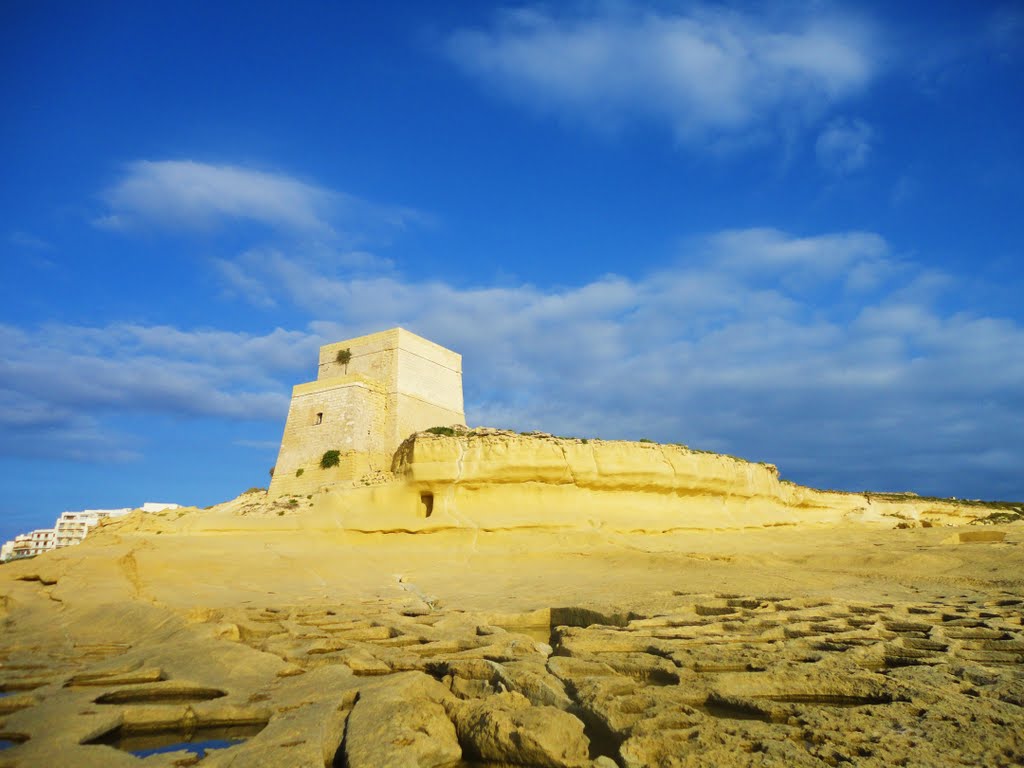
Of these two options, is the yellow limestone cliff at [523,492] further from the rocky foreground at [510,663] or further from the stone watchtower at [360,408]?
the stone watchtower at [360,408]

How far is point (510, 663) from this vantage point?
4.41m

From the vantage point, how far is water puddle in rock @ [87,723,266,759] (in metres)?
3.16

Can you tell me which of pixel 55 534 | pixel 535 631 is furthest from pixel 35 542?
pixel 535 631

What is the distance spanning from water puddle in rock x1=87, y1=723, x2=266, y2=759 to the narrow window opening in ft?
37.4

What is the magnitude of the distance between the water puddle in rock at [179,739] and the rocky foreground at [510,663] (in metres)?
0.02

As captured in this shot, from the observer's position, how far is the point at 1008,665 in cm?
442

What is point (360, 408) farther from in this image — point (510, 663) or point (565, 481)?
point (510, 663)

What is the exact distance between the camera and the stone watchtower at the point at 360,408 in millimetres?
23719

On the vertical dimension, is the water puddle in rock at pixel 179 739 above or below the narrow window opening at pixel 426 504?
below

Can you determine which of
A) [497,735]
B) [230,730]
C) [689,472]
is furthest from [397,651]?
[689,472]

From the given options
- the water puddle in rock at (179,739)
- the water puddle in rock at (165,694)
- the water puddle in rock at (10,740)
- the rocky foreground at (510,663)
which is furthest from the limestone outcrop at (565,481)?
the water puddle in rock at (10,740)

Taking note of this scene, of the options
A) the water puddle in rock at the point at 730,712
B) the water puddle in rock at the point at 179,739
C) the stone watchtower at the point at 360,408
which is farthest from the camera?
the stone watchtower at the point at 360,408

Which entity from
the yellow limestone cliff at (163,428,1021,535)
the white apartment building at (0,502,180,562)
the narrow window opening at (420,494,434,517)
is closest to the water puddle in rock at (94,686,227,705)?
the yellow limestone cliff at (163,428,1021,535)

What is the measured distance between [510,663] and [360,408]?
2028 centimetres
